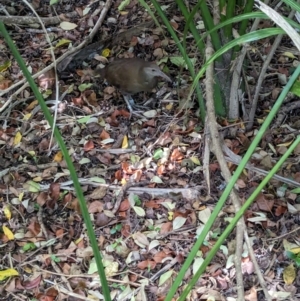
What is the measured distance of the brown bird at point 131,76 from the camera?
268 cm

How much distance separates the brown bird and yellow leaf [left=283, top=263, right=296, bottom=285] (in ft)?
3.40

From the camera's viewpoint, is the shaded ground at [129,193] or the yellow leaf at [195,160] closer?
the shaded ground at [129,193]

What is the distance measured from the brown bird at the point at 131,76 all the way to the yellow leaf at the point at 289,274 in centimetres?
104

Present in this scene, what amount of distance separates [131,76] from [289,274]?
1122 millimetres

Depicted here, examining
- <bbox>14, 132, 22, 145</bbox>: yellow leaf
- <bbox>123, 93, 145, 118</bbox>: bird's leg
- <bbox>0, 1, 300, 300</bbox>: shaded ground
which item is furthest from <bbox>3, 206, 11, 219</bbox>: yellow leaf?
<bbox>123, 93, 145, 118</bbox>: bird's leg

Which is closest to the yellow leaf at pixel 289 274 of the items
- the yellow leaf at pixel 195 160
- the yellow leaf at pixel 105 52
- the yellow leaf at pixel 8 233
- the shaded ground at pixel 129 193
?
the shaded ground at pixel 129 193

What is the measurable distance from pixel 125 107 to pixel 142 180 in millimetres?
490

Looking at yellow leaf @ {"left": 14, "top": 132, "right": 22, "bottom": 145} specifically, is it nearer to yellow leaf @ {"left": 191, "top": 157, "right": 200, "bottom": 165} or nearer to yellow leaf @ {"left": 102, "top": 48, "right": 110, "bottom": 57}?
yellow leaf @ {"left": 102, "top": 48, "right": 110, "bottom": 57}

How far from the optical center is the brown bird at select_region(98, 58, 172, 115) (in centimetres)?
268

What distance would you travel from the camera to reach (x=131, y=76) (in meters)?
2.66

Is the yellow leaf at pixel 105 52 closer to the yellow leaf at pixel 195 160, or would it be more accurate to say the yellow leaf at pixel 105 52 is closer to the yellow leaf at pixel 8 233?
the yellow leaf at pixel 195 160

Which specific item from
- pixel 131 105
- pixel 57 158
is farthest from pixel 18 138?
pixel 131 105

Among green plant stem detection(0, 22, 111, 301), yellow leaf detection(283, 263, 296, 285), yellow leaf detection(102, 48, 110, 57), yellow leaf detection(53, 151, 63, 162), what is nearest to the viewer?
green plant stem detection(0, 22, 111, 301)

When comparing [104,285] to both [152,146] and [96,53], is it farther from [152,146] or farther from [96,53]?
[96,53]
